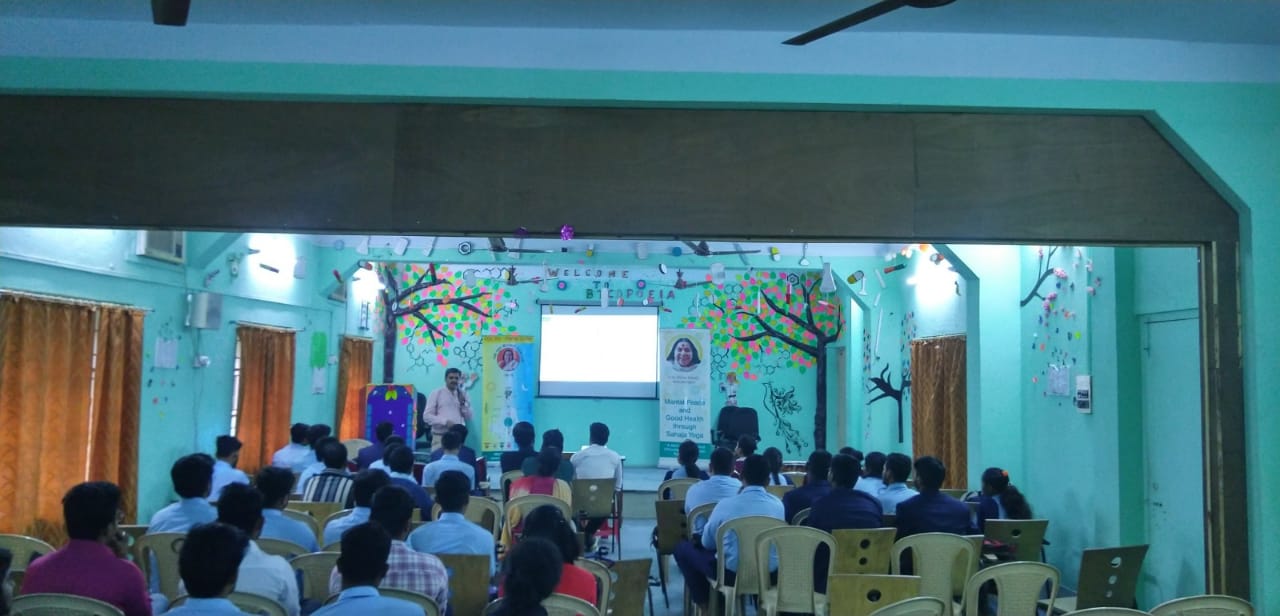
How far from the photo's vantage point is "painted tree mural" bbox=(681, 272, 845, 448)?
41.7 ft

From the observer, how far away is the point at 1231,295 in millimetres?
4488

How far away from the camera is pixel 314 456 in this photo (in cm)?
685

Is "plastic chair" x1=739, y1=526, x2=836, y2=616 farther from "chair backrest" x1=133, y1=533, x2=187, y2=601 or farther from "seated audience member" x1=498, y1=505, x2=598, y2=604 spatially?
"chair backrest" x1=133, y1=533, x2=187, y2=601

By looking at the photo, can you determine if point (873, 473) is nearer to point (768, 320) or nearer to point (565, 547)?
point (565, 547)

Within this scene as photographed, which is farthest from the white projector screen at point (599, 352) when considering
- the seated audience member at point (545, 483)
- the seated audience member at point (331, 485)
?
the seated audience member at point (331, 485)

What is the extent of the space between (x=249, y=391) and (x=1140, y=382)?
23.6ft

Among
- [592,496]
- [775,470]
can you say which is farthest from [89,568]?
[775,470]

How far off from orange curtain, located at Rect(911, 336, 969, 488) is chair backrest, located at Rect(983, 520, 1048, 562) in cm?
279

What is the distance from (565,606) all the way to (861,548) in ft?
6.50

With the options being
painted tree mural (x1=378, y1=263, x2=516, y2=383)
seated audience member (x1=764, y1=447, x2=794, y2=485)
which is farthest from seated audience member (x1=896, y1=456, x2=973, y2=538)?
painted tree mural (x1=378, y1=263, x2=516, y2=383)

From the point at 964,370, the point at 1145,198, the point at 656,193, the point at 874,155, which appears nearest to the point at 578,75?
the point at 656,193

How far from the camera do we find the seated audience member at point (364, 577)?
2.76 m

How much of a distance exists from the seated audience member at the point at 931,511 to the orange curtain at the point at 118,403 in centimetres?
515

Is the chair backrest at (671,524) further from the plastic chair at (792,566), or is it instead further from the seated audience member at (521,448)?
the seated audience member at (521,448)
